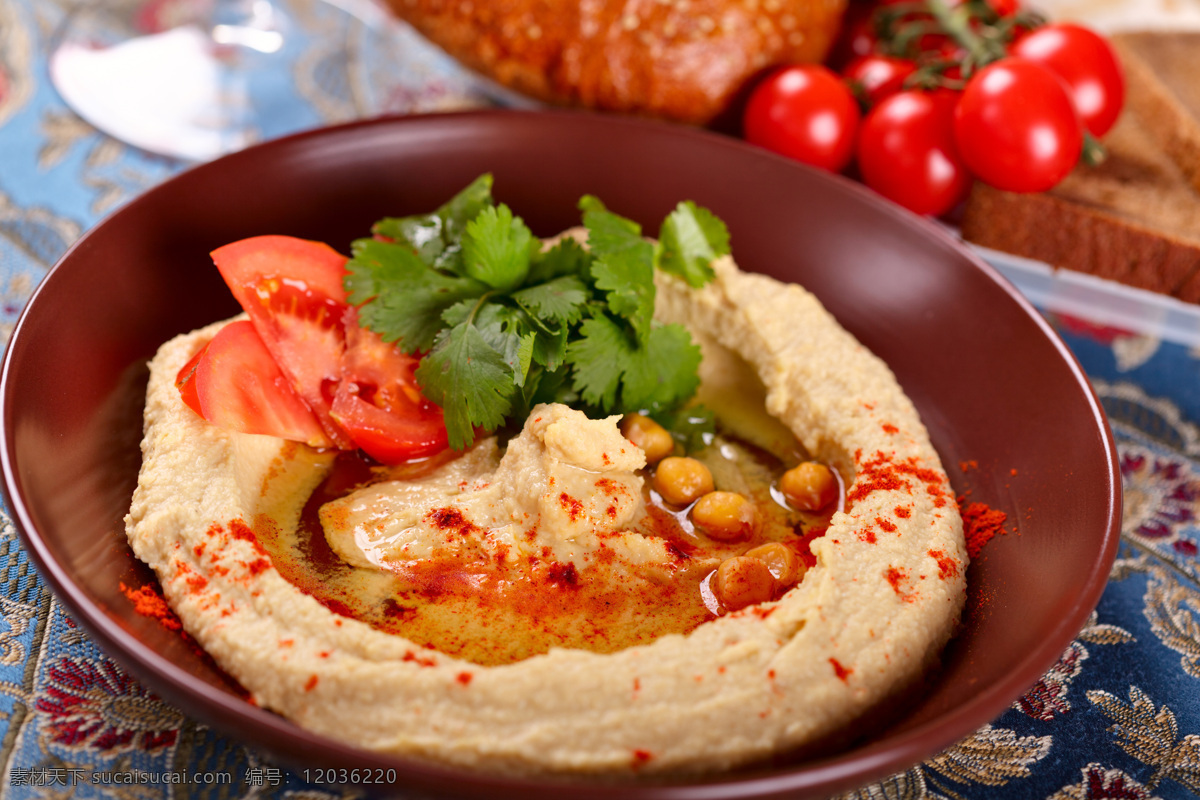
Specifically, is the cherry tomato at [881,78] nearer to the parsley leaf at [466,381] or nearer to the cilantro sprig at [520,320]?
the cilantro sprig at [520,320]

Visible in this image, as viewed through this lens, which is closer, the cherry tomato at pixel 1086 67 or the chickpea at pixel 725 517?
the chickpea at pixel 725 517

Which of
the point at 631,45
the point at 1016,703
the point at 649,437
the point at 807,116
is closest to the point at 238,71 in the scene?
the point at 631,45

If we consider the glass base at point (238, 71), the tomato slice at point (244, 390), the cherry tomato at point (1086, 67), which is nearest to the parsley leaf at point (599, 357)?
the tomato slice at point (244, 390)

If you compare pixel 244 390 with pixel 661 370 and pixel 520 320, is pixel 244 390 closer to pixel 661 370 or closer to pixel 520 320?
pixel 520 320

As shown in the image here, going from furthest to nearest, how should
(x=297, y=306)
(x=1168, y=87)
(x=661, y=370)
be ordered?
1. (x=1168, y=87)
2. (x=661, y=370)
3. (x=297, y=306)

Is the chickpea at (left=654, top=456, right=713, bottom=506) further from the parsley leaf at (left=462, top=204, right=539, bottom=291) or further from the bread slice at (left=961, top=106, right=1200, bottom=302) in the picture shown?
the bread slice at (left=961, top=106, right=1200, bottom=302)
